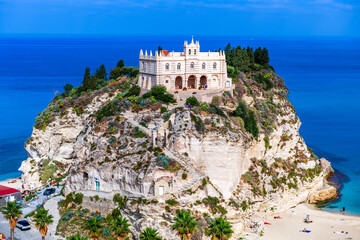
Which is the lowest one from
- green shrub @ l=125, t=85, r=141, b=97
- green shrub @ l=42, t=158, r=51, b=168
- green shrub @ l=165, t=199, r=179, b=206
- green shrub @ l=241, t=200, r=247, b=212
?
green shrub @ l=165, t=199, r=179, b=206

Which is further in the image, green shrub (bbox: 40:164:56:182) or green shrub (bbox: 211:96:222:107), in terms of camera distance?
green shrub (bbox: 40:164:56:182)

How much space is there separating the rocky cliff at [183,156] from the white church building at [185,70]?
311 cm

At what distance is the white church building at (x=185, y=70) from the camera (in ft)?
280

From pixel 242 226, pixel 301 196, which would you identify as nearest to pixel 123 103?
pixel 242 226

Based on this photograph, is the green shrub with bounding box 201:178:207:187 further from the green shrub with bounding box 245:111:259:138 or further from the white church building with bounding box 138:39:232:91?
the white church building with bounding box 138:39:232:91

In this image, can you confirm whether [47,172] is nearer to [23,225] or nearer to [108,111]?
[108,111]

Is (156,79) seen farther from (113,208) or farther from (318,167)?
(318,167)

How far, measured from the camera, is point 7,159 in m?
107

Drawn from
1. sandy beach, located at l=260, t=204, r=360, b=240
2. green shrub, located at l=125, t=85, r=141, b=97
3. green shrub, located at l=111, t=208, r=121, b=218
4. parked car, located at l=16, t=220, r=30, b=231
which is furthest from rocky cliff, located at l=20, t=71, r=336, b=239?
parked car, located at l=16, t=220, r=30, b=231

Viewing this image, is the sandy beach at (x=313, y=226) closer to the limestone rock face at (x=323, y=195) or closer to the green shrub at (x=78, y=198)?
the limestone rock face at (x=323, y=195)

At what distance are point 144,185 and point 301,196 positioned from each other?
28.5 metres

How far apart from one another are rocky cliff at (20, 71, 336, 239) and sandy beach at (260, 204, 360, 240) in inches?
99.0

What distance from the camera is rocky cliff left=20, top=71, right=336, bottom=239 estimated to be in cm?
6850

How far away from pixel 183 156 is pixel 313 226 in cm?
2024
